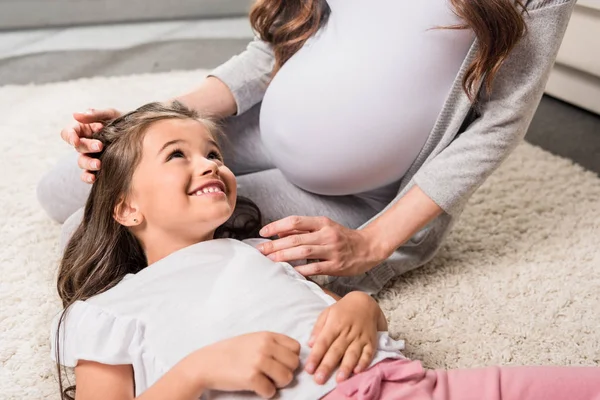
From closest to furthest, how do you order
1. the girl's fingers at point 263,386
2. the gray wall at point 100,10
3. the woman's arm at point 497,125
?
1. the girl's fingers at point 263,386
2. the woman's arm at point 497,125
3. the gray wall at point 100,10

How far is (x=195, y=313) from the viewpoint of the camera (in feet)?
3.22

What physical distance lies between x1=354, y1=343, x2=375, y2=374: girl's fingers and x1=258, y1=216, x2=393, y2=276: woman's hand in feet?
0.64

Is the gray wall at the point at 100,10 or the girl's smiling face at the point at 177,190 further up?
the girl's smiling face at the point at 177,190

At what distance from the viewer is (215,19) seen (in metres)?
2.95

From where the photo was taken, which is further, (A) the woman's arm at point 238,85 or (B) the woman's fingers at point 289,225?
(A) the woman's arm at point 238,85

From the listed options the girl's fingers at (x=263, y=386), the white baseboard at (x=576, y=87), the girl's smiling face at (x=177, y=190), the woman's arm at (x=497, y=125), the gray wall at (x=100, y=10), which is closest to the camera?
the girl's fingers at (x=263, y=386)

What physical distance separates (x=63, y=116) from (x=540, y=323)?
53.7 inches

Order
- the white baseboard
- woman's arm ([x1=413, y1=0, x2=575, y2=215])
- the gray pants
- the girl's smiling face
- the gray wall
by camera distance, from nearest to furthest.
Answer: the girl's smiling face
woman's arm ([x1=413, y1=0, x2=575, y2=215])
the gray pants
the white baseboard
the gray wall

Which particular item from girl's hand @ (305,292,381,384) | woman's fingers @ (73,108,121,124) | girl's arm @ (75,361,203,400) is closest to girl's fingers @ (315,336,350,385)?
girl's hand @ (305,292,381,384)

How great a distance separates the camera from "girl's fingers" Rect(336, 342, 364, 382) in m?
0.91

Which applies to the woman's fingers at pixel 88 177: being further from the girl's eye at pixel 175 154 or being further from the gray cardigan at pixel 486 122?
the gray cardigan at pixel 486 122

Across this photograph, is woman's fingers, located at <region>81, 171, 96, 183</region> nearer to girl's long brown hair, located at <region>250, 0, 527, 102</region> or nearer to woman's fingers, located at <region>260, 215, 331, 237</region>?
woman's fingers, located at <region>260, 215, 331, 237</region>

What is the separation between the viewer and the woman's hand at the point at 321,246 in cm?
110

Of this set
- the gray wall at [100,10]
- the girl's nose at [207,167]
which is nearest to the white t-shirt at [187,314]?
the girl's nose at [207,167]
